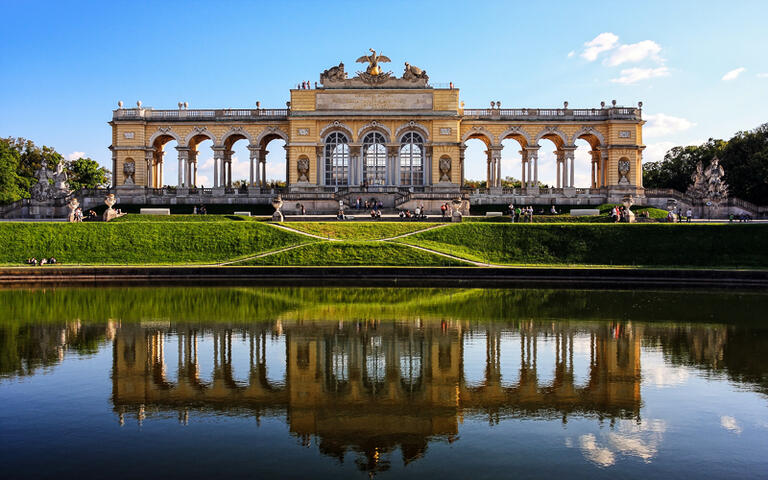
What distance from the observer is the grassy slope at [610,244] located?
33.6 metres

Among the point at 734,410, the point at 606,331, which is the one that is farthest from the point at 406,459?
the point at 606,331

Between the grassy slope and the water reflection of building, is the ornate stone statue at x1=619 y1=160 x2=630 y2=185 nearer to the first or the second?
the grassy slope

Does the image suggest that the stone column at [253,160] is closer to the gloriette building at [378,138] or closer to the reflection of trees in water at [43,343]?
the gloriette building at [378,138]

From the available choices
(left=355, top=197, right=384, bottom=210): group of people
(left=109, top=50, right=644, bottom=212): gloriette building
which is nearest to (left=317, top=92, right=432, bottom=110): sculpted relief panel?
(left=109, top=50, right=644, bottom=212): gloriette building

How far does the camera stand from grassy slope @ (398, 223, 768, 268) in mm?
33594

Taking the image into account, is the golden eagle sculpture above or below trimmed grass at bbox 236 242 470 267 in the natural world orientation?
above

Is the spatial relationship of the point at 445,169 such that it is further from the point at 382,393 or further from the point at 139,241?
the point at 382,393

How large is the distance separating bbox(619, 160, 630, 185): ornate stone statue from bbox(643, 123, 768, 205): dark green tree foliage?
10.5m

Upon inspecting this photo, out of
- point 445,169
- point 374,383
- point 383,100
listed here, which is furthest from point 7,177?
point 374,383


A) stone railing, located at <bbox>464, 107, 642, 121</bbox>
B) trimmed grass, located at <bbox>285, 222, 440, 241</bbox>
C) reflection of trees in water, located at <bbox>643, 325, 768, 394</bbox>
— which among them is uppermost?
stone railing, located at <bbox>464, 107, 642, 121</bbox>

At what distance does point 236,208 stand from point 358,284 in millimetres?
27998

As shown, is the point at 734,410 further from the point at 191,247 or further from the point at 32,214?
the point at 32,214

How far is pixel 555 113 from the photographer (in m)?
57.2

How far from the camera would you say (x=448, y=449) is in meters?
8.76
